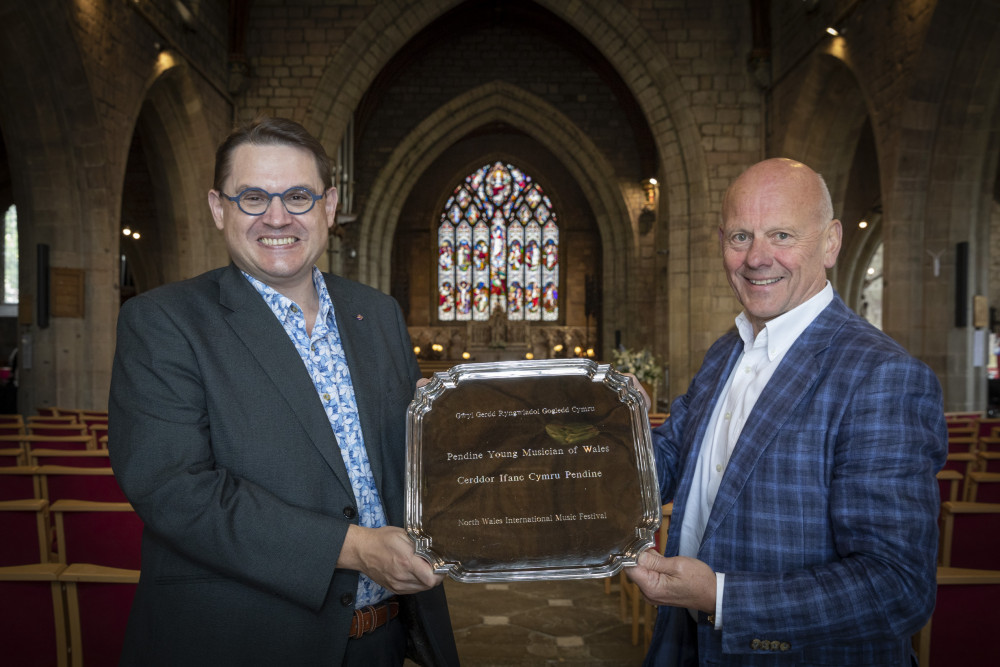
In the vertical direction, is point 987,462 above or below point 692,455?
below

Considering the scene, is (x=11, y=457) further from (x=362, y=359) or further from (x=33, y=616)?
(x=362, y=359)

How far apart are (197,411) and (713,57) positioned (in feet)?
36.6

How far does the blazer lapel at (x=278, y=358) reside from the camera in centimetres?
134

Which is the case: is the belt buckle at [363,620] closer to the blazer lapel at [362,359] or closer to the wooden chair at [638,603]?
the blazer lapel at [362,359]

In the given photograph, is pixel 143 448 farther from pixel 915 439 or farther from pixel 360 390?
pixel 915 439

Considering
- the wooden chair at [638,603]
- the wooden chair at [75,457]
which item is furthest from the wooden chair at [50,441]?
the wooden chair at [638,603]

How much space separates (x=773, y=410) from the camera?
1324mm

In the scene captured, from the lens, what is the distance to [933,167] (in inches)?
295

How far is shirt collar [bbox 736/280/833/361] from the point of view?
1.44 metres

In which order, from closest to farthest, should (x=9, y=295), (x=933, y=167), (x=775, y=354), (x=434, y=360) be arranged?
(x=775, y=354) < (x=933, y=167) < (x=9, y=295) < (x=434, y=360)

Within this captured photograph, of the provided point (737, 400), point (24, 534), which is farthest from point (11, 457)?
point (737, 400)

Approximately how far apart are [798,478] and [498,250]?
22.1 meters

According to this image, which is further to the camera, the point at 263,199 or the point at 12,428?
the point at 12,428

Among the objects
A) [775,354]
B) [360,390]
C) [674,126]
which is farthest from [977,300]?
[360,390]
